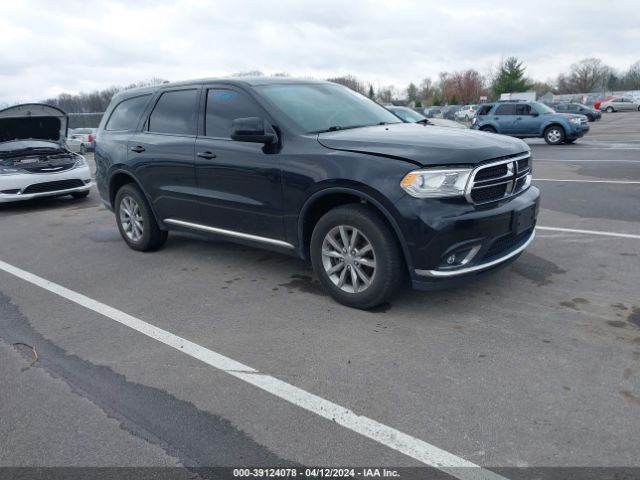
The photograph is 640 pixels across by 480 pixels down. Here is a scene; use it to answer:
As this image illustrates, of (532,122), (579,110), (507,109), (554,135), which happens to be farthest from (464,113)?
(554,135)

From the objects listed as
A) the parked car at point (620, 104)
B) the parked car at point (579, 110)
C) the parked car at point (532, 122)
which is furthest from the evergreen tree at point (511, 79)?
the parked car at point (532, 122)

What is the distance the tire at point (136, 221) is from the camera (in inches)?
250

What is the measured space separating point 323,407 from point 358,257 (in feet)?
4.87

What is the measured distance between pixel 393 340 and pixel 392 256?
621 millimetres

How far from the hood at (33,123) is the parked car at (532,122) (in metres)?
14.5

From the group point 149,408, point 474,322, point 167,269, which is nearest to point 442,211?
point 474,322

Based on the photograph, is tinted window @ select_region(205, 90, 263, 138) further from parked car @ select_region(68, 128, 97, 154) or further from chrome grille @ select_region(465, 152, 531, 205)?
parked car @ select_region(68, 128, 97, 154)

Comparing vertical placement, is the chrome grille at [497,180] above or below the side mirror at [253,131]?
below

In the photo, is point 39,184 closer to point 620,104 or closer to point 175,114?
point 175,114

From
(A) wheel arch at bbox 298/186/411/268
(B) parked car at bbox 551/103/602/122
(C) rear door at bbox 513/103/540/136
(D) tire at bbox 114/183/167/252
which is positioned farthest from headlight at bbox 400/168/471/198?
(B) parked car at bbox 551/103/602/122

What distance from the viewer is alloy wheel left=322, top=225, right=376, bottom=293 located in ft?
14.1

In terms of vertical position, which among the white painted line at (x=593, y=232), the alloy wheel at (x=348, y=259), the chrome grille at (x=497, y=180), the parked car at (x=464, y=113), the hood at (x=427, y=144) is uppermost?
the hood at (x=427, y=144)

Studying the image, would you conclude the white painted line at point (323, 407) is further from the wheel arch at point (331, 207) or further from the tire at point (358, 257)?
the wheel arch at point (331, 207)

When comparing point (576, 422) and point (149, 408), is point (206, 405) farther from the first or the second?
point (576, 422)
